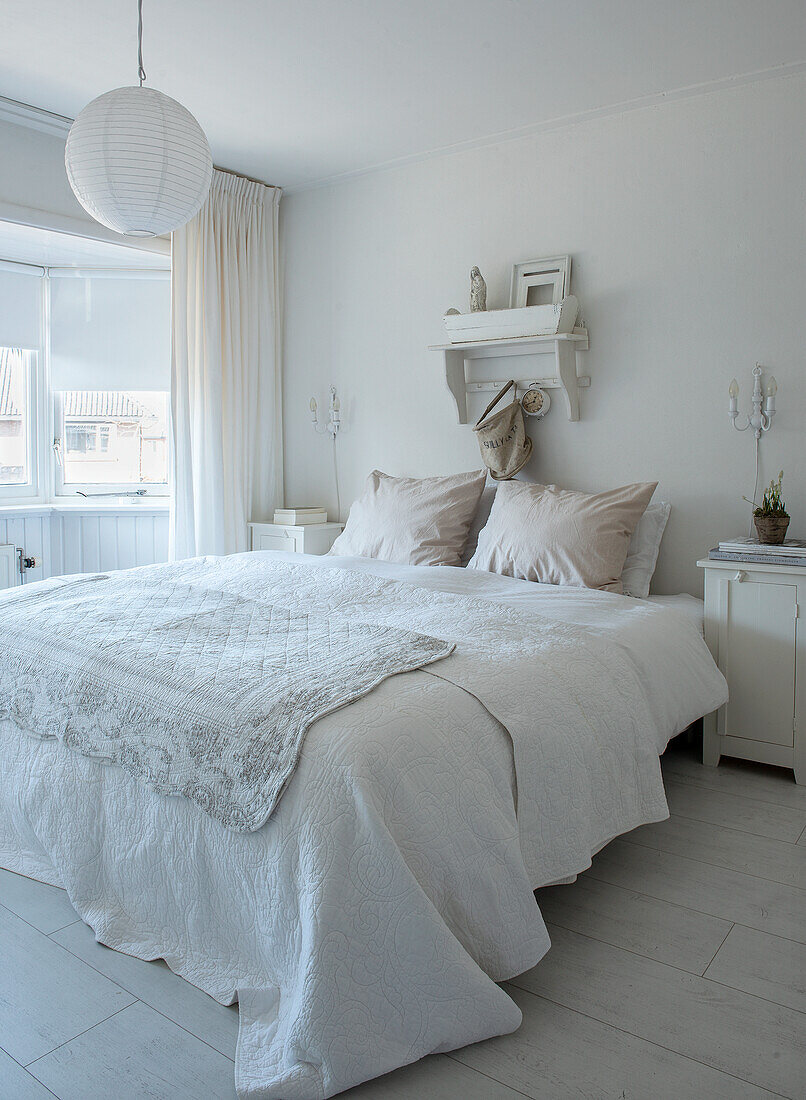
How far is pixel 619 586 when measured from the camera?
2.97m

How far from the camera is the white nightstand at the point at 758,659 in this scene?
2691 millimetres

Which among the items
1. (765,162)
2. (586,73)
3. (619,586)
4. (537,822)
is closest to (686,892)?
(537,822)

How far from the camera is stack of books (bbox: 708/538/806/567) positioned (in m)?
2.68

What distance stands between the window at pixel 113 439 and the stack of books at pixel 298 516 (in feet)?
2.63

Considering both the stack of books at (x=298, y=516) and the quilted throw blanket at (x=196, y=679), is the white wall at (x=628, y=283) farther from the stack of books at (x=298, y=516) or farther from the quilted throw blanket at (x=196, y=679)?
the quilted throw blanket at (x=196, y=679)

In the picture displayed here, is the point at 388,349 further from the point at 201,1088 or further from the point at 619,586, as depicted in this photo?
the point at 201,1088

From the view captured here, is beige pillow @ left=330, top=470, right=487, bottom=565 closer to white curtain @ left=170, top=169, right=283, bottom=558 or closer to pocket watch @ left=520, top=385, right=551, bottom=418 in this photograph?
pocket watch @ left=520, top=385, right=551, bottom=418

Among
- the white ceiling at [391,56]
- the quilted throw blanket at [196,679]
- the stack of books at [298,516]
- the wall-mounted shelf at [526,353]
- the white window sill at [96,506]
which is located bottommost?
the quilted throw blanket at [196,679]

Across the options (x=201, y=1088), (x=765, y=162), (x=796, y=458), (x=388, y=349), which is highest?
(x=765, y=162)

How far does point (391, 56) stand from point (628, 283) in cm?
122

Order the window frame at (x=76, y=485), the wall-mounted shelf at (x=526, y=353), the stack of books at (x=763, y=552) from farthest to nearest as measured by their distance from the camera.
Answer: the window frame at (x=76, y=485), the wall-mounted shelf at (x=526, y=353), the stack of books at (x=763, y=552)

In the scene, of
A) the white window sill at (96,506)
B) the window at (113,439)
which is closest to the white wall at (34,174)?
the window at (113,439)

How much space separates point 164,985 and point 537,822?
0.82 meters

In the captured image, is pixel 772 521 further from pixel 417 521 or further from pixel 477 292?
pixel 477 292
